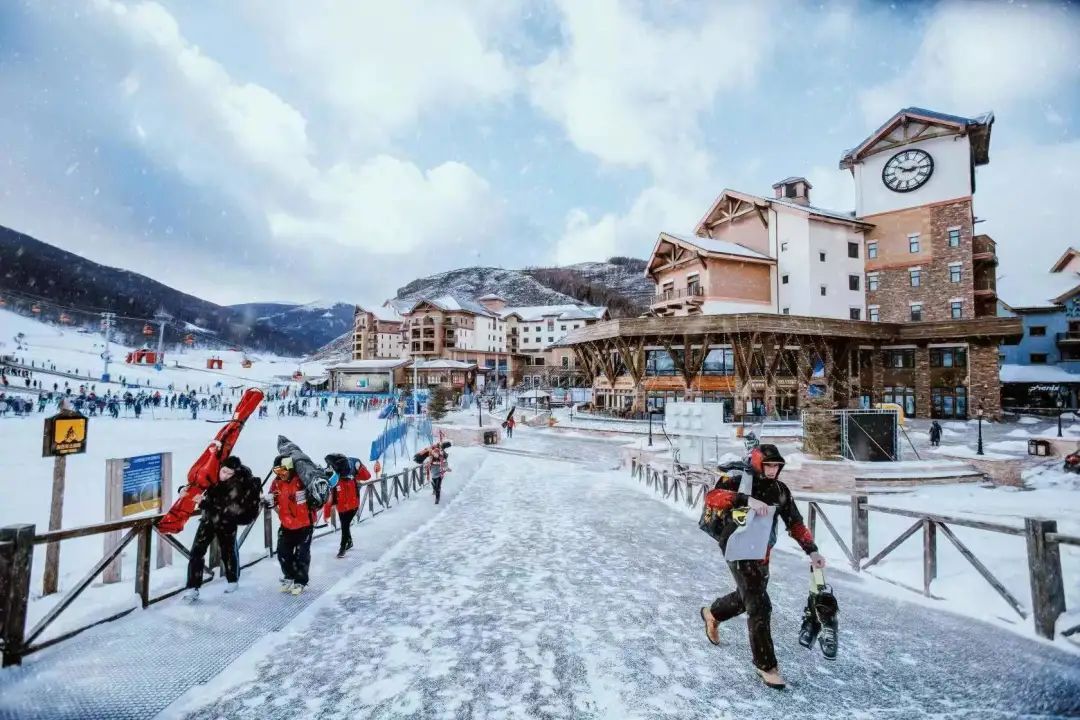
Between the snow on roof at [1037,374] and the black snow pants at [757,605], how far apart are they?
48715 millimetres

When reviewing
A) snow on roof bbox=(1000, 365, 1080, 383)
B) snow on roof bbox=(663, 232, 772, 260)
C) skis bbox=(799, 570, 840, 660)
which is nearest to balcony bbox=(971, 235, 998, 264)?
snow on roof bbox=(1000, 365, 1080, 383)

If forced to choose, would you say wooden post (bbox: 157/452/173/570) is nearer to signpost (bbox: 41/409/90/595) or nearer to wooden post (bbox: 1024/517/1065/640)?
signpost (bbox: 41/409/90/595)

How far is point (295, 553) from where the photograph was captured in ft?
18.0

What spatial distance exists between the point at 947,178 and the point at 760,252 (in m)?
12.7

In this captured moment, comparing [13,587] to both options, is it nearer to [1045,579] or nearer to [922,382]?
[1045,579]

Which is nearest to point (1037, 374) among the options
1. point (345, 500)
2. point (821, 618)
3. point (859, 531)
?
point (859, 531)

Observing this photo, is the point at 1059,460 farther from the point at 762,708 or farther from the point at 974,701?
the point at 762,708

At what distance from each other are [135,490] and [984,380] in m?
42.3

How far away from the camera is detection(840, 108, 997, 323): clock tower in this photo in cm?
3316

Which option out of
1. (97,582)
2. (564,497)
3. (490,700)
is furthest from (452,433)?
(490,700)

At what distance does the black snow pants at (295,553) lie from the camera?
5.34 metres

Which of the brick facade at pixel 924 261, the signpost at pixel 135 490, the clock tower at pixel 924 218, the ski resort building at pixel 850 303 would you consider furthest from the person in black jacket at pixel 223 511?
the clock tower at pixel 924 218

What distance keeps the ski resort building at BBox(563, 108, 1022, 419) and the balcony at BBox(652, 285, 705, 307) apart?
0.09 m

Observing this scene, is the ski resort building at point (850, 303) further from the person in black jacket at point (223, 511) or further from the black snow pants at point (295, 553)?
the person in black jacket at point (223, 511)
